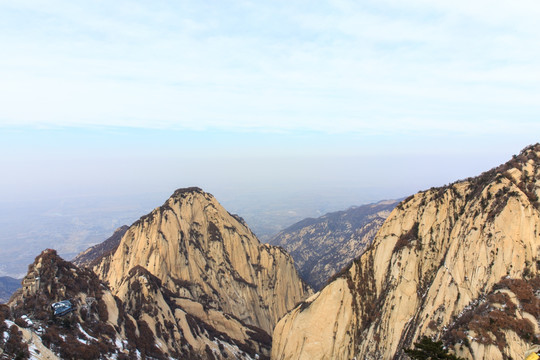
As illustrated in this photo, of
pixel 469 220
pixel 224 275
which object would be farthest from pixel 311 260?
pixel 469 220

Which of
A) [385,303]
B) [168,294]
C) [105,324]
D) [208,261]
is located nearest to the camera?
[105,324]

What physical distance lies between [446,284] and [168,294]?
46582mm

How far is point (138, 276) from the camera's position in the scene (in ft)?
177

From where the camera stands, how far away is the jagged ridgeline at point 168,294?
33562 millimetres

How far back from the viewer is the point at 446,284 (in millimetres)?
35594

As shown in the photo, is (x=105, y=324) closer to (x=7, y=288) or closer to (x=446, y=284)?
(x=446, y=284)

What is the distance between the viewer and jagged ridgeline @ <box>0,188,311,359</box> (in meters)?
33.6

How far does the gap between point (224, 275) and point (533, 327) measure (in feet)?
210

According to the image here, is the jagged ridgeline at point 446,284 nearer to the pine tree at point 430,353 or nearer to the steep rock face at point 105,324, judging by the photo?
the pine tree at point 430,353

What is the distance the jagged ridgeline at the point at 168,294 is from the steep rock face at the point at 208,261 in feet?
0.82

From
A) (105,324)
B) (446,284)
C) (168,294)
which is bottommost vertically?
(168,294)

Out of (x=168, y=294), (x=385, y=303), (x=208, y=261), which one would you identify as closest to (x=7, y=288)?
(x=208, y=261)

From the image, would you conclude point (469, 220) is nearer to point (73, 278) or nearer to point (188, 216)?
point (73, 278)

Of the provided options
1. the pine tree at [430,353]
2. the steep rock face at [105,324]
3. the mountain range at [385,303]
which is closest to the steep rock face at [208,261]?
the mountain range at [385,303]
